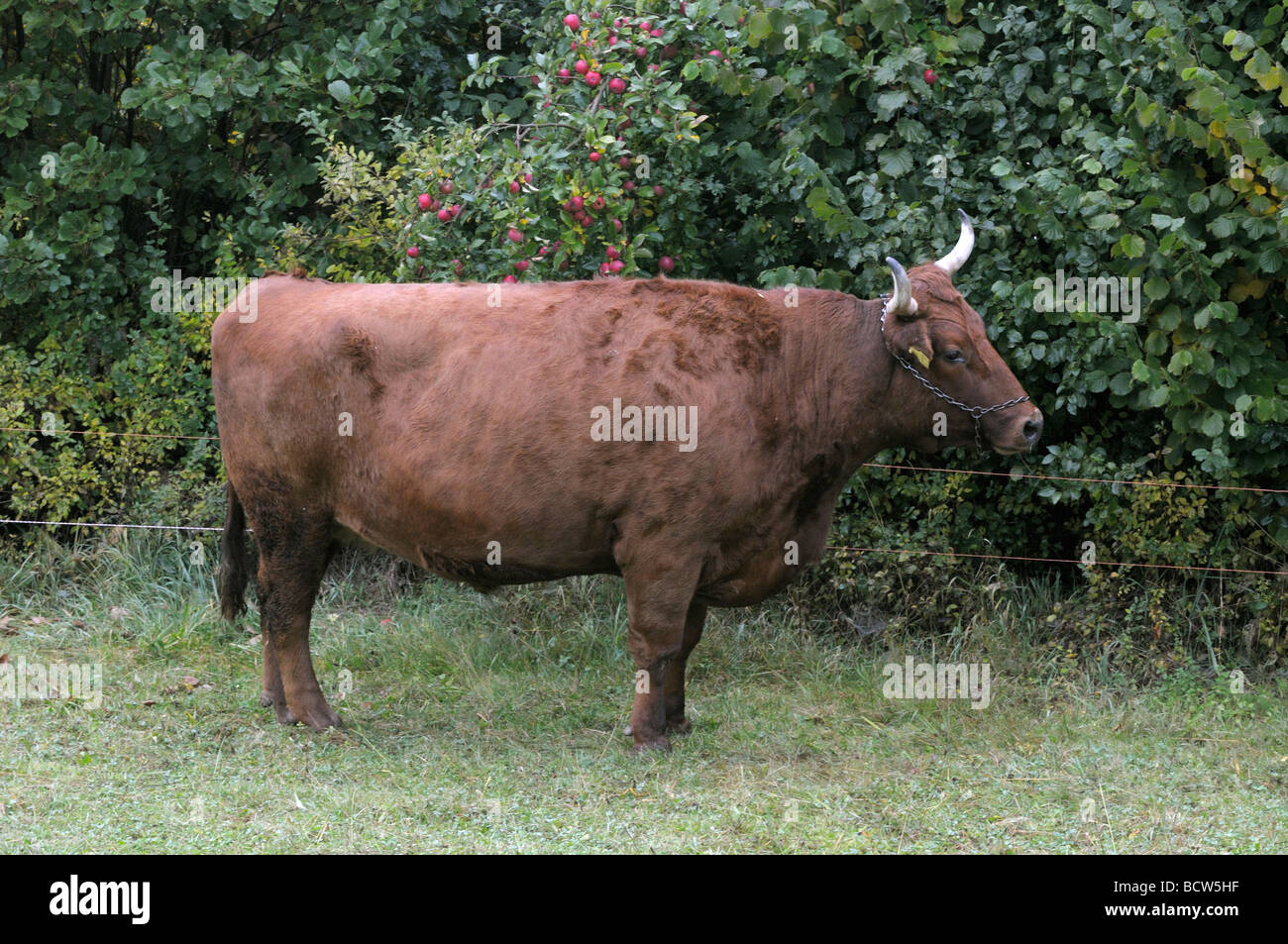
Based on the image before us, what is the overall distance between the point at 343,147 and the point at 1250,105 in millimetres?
4810

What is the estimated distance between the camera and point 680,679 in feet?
21.6

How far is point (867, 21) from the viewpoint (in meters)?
7.60

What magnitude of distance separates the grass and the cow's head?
144 centimetres

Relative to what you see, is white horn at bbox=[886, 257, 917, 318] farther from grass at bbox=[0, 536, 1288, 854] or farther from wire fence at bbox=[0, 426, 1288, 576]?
grass at bbox=[0, 536, 1288, 854]

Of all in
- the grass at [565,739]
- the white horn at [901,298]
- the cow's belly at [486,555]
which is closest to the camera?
the grass at [565,739]

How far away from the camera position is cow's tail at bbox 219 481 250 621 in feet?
23.1

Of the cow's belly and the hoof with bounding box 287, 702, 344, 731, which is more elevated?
the cow's belly

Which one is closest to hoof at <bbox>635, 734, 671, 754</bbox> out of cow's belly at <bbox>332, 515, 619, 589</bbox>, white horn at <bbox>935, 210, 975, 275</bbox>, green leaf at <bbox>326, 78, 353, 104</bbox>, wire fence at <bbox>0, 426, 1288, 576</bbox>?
cow's belly at <bbox>332, 515, 619, 589</bbox>

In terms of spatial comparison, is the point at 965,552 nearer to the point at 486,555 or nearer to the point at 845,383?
the point at 845,383

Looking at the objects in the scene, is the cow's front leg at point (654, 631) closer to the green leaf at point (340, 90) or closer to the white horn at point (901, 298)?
the white horn at point (901, 298)

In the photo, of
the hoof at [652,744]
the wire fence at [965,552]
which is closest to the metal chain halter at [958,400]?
the wire fence at [965,552]

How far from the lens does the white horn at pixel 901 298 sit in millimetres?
5934

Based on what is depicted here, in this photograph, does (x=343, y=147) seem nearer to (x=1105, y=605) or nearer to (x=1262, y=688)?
(x=1105, y=605)

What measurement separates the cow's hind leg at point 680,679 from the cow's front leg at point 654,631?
22 cm
